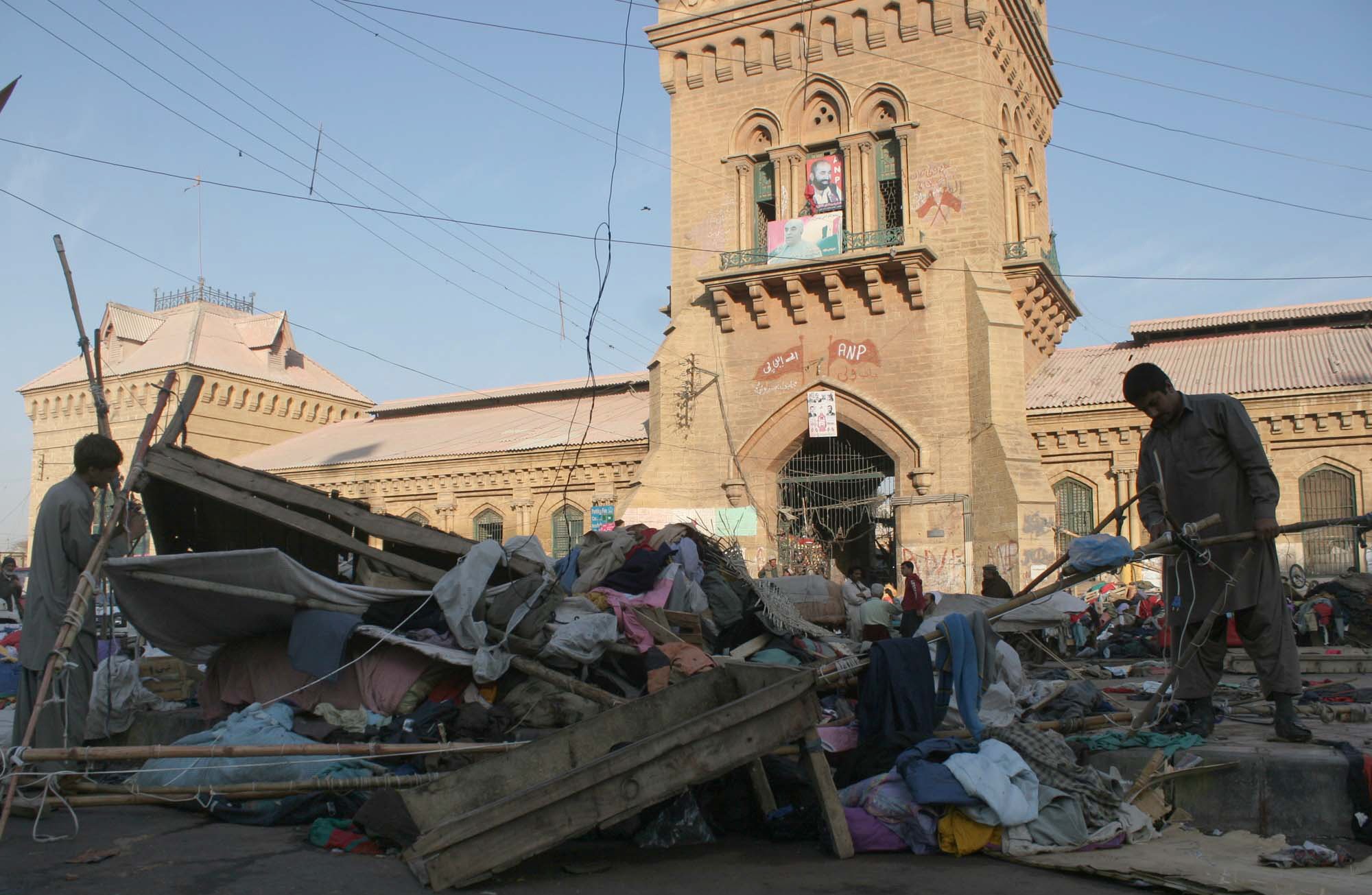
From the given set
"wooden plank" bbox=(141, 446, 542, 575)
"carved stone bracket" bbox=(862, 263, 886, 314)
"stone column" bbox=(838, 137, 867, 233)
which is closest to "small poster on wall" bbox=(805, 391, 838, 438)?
"carved stone bracket" bbox=(862, 263, 886, 314)

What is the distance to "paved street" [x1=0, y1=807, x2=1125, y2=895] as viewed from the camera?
4.09 m

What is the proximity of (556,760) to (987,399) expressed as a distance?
1633 cm

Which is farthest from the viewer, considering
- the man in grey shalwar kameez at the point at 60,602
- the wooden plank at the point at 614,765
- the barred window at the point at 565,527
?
the barred window at the point at 565,527

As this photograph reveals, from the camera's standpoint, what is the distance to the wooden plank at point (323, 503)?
23.5 feet

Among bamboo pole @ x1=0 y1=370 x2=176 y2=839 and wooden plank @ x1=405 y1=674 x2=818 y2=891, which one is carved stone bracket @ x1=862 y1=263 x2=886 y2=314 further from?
wooden plank @ x1=405 y1=674 x2=818 y2=891

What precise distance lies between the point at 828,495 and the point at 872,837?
59.8 ft

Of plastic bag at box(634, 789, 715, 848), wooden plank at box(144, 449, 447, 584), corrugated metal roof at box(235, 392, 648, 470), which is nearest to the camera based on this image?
plastic bag at box(634, 789, 715, 848)

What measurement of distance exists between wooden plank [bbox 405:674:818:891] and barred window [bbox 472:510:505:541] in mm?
25797

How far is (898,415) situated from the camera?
20844 mm

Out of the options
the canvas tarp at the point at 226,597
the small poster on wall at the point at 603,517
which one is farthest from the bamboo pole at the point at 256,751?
the small poster on wall at the point at 603,517

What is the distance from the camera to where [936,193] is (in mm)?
21016

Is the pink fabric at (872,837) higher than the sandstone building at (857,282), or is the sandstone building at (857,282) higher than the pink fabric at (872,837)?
the sandstone building at (857,282)

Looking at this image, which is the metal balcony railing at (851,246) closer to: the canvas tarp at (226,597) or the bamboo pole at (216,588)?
the canvas tarp at (226,597)

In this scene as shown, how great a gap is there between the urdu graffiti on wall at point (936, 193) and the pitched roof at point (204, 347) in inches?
1097
